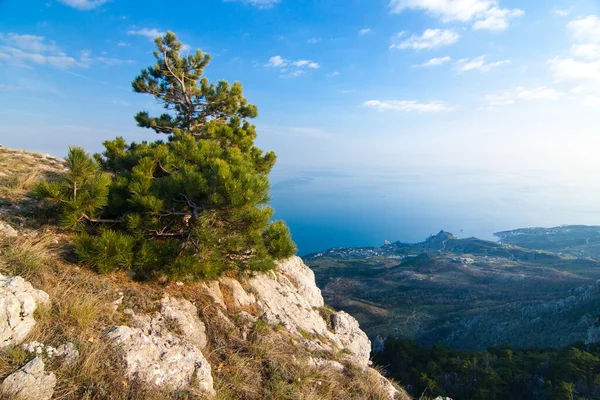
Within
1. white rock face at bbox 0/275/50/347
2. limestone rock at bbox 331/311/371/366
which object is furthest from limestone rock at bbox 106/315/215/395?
limestone rock at bbox 331/311/371/366

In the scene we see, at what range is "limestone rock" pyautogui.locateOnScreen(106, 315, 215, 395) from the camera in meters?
3.52

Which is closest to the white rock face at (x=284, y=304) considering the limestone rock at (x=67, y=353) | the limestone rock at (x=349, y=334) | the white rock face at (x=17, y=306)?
the limestone rock at (x=349, y=334)

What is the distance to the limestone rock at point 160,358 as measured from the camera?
139 inches

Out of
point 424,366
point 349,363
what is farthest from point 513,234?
point 349,363

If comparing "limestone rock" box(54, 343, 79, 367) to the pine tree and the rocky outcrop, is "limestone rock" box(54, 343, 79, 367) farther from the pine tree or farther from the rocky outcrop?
the pine tree

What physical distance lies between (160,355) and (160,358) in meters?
0.05

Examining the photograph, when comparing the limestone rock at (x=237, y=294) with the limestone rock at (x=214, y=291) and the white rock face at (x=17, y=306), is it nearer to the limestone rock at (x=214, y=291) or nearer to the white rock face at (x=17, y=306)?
the limestone rock at (x=214, y=291)

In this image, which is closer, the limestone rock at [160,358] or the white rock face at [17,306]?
the white rock face at [17,306]

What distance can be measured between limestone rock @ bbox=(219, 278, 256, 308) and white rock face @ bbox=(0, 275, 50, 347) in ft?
10.7

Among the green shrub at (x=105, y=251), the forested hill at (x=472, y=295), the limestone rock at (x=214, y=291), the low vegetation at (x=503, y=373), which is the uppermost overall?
the green shrub at (x=105, y=251)

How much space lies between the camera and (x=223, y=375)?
4.15 m

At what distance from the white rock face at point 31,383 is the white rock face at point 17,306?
440mm

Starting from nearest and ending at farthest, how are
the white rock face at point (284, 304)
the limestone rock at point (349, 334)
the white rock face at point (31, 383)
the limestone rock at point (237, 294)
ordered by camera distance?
the white rock face at point (31, 383) < the limestone rock at point (237, 294) < the white rock face at point (284, 304) < the limestone rock at point (349, 334)

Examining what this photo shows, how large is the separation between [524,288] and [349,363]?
84.2m
